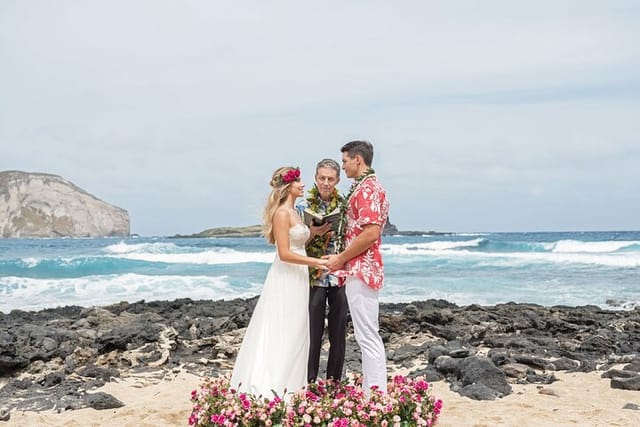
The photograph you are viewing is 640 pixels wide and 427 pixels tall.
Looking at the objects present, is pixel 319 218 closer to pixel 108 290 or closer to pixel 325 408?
pixel 325 408

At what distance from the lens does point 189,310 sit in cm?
1470

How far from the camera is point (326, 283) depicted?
539cm

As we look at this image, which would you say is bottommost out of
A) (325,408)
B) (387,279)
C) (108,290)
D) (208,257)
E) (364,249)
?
(108,290)

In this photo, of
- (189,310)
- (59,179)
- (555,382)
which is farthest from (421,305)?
(59,179)

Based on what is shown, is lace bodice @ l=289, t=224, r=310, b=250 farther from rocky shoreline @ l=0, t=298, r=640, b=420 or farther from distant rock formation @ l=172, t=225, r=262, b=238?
distant rock formation @ l=172, t=225, r=262, b=238

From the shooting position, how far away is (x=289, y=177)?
534cm

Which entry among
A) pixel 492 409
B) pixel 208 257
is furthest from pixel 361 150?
pixel 208 257

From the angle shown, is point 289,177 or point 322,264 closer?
point 322,264

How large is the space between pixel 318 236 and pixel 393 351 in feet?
15.6

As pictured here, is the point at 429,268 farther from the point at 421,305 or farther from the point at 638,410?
the point at 638,410

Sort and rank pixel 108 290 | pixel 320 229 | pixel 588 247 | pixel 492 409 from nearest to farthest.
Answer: pixel 320 229, pixel 492 409, pixel 108 290, pixel 588 247

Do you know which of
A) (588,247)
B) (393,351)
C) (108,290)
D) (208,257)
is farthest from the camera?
Answer: (588,247)

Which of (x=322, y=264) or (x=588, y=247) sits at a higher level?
(x=322, y=264)

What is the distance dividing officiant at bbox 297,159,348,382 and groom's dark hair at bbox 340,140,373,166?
12.0 inches
